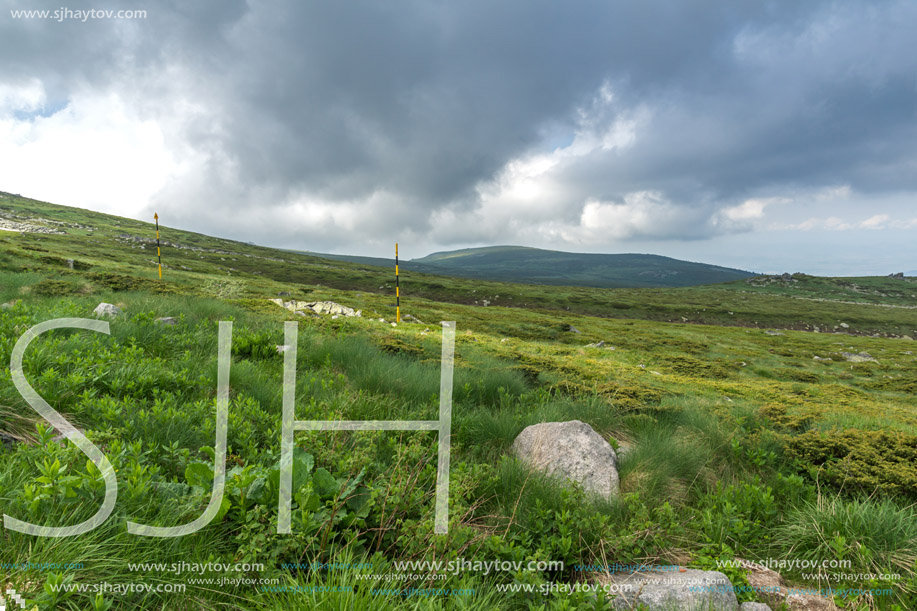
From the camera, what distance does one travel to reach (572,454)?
417cm

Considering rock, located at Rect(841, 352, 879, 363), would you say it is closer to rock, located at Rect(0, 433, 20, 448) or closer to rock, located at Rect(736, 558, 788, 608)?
rock, located at Rect(736, 558, 788, 608)

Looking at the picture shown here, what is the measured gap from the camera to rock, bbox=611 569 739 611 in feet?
8.54

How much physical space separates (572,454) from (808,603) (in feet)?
6.52

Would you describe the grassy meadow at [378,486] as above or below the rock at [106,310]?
below

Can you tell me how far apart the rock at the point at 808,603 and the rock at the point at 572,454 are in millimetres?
1359

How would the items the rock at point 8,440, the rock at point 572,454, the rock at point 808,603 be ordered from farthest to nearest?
the rock at point 572,454, the rock at point 8,440, the rock at point 808,603

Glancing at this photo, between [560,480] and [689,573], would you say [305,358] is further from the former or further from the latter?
[689,573]

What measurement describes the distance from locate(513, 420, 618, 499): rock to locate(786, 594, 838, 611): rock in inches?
53.5

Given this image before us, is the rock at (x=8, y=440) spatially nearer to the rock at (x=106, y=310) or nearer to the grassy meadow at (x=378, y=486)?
the grassy meadow at (x=378, y=486)

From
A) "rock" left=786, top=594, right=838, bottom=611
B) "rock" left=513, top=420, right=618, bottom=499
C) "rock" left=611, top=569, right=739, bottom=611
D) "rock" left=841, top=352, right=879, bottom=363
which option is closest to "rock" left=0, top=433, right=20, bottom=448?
"rock" left=513, top=420, right=618, bottom=499

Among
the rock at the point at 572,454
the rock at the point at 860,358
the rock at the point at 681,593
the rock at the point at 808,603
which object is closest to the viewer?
the rock at the point at 681,593

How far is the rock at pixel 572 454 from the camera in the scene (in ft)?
12.9

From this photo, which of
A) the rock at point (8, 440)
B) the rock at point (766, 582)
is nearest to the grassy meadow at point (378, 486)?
the rock at point (8, 440)

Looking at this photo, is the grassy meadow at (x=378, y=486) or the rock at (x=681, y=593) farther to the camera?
the rock at (x=681, y=593)
